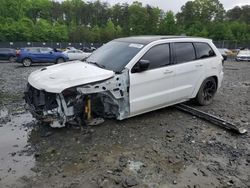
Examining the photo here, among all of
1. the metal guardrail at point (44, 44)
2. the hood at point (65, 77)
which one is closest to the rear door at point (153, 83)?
the hood at point (65, 77)

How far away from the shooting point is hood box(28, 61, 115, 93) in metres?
5.03

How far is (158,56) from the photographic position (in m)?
6.19

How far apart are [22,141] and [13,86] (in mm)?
5968

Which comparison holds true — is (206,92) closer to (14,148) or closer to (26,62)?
(14,148)

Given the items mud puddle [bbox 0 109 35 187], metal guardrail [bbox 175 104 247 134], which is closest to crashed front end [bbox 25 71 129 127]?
mud puddle [bbox 0 109 35 187]

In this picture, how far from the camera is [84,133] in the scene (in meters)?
5.44

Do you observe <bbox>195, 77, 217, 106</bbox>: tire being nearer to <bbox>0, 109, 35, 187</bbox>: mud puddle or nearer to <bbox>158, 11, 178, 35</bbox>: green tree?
<bbox>0, 109, 35, 187</bbox>: mud puddle

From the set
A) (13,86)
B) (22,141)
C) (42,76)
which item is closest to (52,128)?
(22,141)

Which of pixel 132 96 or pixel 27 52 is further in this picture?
pixel 27 52

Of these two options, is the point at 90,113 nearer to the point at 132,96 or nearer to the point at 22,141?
the point at 132,96

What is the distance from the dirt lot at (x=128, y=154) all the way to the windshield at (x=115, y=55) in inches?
48.1

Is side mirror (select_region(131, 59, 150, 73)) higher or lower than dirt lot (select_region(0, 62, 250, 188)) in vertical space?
higher

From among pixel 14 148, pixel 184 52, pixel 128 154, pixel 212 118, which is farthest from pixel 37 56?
pixel 128 154

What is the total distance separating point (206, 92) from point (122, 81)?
2.98 m
